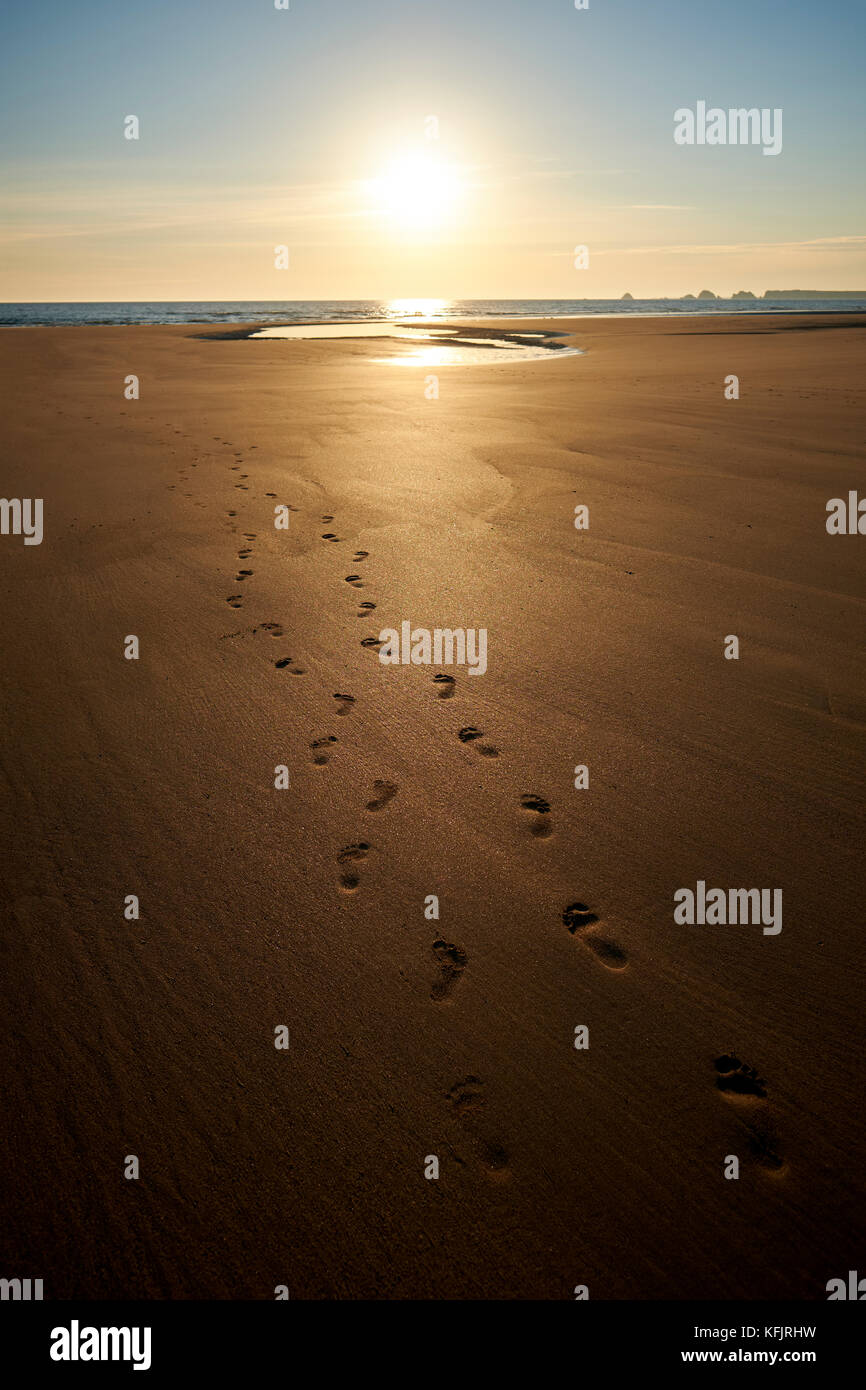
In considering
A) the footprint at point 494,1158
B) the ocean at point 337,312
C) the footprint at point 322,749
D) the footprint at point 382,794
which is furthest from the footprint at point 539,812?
the ocean at point 337,312

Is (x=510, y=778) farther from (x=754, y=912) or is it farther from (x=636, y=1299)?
(x=636, y=1299)

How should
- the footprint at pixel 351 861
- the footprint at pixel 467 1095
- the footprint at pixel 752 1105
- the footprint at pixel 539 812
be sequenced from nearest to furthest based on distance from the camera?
the footprint at pixel 752 1105 → the footprint at pixel 467 1095 → the footprint at pixel 351 861 → the footprint at pixel 539 812

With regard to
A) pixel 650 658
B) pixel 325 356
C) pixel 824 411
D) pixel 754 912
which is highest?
pixel 325 356

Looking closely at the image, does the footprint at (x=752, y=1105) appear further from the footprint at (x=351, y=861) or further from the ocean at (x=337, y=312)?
the ocean at (x=337, y=312)

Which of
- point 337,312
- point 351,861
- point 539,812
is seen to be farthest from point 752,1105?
point 337,312

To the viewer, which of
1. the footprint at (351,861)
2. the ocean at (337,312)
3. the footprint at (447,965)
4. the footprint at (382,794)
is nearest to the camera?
the footprint at (447,965)

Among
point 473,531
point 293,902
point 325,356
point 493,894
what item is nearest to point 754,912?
point 493,894

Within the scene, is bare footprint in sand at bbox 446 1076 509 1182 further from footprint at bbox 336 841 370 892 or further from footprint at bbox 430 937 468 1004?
footprint at bbox 336 841 370 892

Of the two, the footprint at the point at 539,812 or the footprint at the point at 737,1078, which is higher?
the footprint at the point at 539,812
